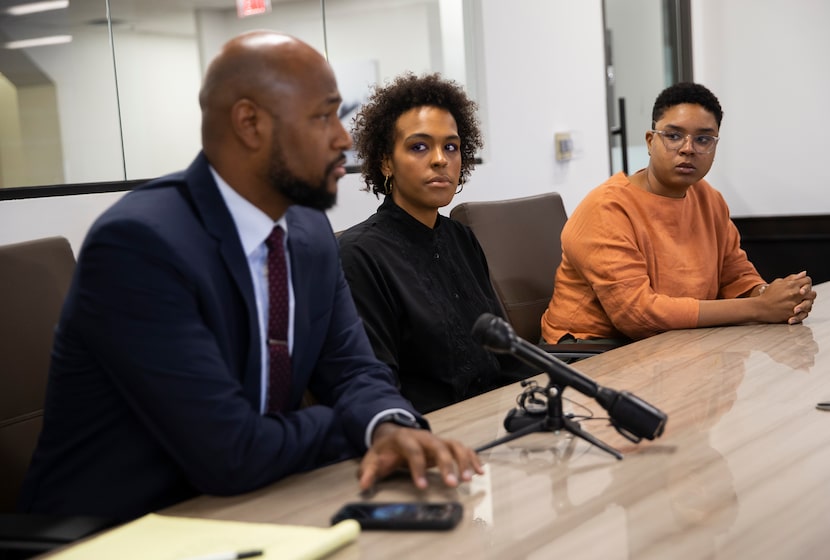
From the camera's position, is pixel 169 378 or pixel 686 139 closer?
pixel 169 378

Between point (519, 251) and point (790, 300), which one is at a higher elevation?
point (519, 251)

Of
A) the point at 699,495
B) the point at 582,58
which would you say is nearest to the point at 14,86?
the point at 699,495

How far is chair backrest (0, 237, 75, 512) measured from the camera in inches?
66.1

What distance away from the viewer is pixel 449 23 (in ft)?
12.9

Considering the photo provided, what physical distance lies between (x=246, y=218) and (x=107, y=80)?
1447 mm

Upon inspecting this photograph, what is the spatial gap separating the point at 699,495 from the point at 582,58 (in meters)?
3.61

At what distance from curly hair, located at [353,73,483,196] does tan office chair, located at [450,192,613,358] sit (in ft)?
1.40

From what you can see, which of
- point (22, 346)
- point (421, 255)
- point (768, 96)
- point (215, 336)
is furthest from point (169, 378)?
point (768, 96)

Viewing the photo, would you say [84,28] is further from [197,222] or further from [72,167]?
[197,222]

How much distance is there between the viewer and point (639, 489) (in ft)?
4.12

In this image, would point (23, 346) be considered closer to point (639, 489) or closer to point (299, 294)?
point (299, 294)

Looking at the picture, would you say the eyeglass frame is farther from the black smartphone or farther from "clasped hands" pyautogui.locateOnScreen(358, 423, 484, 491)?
the black smartphone

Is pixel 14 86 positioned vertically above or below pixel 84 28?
below

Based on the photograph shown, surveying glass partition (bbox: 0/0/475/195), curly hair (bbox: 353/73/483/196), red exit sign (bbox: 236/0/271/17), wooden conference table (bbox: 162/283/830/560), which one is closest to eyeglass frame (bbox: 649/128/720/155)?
curly hair (bbox: 353/73/483/196)
